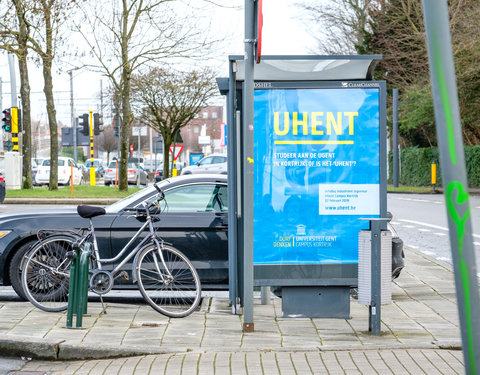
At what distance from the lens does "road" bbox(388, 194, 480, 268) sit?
14.2m

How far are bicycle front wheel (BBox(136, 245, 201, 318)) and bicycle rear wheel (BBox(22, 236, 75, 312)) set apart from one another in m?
0.76

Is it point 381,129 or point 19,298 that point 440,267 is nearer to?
point 381,129

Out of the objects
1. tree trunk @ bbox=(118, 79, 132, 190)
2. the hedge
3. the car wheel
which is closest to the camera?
the car wheel

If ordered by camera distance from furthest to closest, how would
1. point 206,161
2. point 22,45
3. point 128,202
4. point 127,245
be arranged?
point 206,161 → point 22,45 → point 128,202 → point 127,245

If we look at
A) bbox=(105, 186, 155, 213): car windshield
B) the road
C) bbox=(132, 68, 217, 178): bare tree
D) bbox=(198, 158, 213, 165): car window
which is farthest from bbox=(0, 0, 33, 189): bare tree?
bbox=(105, 186, 155, 213): car windshield

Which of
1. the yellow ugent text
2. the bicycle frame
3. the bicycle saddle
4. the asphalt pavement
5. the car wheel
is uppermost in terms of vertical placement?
the yellow ugent text

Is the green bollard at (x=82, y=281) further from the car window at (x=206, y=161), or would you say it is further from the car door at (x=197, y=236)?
the car window at (x=206, y=161)

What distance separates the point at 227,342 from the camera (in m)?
6.40

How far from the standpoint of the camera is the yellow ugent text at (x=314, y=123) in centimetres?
718

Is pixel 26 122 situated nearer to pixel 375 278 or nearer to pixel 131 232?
pixel 131 232

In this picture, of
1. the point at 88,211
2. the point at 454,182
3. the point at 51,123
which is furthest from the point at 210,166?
the point at 454,182

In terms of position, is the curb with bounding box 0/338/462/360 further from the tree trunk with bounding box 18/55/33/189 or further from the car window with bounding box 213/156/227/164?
the car window with bounding box 213/156/227/164

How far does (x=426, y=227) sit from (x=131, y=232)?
37.2 feet

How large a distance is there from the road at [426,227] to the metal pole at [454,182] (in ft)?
28.7
